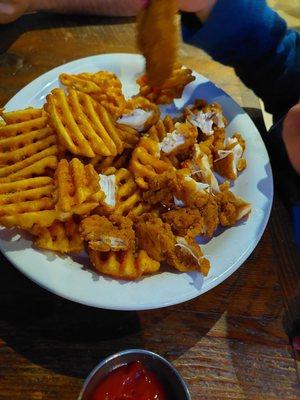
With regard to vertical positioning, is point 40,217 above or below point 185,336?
above

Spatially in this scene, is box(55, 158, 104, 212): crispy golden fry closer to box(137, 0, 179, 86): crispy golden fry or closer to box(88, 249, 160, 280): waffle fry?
box(88, 249, 160, 280): waffle fry

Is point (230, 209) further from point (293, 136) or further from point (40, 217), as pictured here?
point (40, 217)

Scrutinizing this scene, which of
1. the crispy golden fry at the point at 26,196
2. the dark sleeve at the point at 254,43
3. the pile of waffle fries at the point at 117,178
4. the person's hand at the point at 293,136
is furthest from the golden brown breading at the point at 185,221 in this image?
the dark sleeve at the point at 254,43

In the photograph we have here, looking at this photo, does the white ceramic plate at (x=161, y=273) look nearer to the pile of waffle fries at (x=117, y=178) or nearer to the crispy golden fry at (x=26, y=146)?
the pile of waffle fries at (x=117, y=178)

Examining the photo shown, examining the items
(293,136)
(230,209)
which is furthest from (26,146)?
(293,136)

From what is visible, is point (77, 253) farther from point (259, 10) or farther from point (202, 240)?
point (259, 10)

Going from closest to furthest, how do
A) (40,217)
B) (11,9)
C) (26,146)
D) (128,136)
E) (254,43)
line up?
1. (40,217)
2. (26,146)
3. (128,136)
4. (254,43)
5. (11,9)
